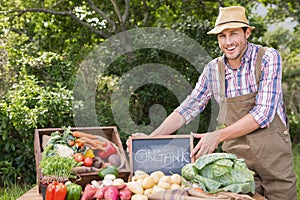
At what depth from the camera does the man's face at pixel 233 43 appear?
3.37 m

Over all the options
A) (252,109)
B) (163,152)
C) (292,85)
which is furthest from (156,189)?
(292,85)

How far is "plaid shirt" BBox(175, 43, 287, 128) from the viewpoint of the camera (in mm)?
3229

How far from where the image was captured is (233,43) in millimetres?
3389

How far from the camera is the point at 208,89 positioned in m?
3.71

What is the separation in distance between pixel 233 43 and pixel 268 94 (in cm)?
43

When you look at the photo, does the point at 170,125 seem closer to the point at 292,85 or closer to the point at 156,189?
the point at 156,189

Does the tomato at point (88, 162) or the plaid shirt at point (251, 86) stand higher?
the plaid shirt at point (251, 86)

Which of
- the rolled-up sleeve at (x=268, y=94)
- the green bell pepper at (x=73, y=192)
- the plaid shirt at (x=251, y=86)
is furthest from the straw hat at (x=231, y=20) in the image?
the green bell pepper at (x=73, y=192)

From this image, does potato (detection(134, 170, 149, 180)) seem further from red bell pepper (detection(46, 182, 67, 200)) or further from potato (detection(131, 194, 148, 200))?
red bell pepper (detection(46, 182, 67, 200))

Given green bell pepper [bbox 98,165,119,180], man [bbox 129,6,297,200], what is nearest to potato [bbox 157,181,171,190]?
green bell pepper [bbox 98,165,119,180]

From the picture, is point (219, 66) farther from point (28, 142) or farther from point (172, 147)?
point (28, 142)

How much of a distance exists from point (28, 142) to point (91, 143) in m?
2.96

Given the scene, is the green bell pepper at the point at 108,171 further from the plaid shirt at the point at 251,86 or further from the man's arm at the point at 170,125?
the plaid shirt at the point at 251,86

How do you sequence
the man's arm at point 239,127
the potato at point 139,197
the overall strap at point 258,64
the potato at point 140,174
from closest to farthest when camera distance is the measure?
the potato at point 139,197 → the potato at point 140,174 → the man's arm at point 239,127 → the overall strap at point 258,64
